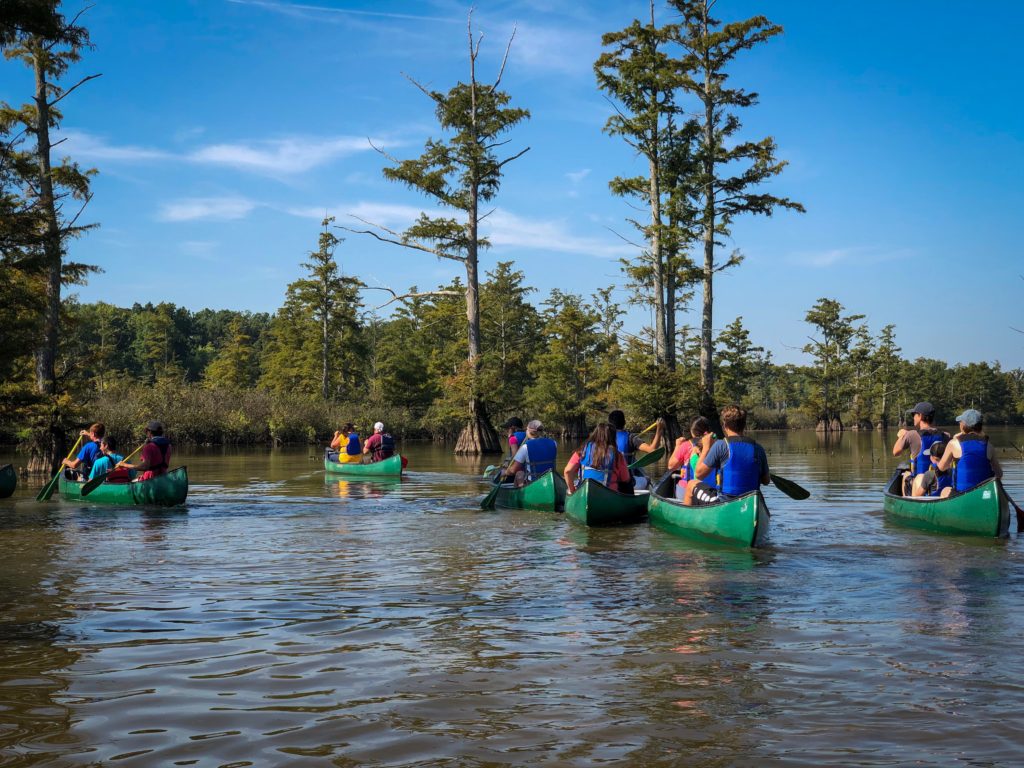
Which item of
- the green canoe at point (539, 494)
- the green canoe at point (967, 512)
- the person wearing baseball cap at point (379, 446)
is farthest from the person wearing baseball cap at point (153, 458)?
the green canoe at point (967, 512)

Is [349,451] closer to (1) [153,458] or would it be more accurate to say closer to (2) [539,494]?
(1) [153,458]

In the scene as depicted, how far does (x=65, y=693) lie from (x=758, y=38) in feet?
115

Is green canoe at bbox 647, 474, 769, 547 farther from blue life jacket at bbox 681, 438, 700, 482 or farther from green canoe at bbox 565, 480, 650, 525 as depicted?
green canoe at bbox 565, 480, 650, 525

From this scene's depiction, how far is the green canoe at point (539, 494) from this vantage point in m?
14.8

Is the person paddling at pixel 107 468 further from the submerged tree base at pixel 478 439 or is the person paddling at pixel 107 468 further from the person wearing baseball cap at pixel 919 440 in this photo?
the submerged tree base at pixel 478 439

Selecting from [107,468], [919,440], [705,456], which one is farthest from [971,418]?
[107,468]

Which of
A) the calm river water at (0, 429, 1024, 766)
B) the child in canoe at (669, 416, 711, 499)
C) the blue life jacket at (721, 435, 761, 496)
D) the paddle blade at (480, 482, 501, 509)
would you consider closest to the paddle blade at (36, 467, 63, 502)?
the calm river water at (0, 429, 1024, 766)

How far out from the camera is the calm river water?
4.34 m

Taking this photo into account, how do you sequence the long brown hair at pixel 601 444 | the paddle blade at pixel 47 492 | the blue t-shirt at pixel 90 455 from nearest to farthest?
the long brown hair at pixel 601 444 < the paddle blade at pixel 47 492 < the blue t-shirt at pixel 90 455

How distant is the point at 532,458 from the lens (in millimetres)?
15836

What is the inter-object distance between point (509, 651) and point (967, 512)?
315 inches

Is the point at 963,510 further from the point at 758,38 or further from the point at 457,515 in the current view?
the point at 758,38

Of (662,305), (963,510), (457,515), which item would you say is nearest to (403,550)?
(457,515)

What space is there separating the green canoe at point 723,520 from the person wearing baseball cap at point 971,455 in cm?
Answer: 289
